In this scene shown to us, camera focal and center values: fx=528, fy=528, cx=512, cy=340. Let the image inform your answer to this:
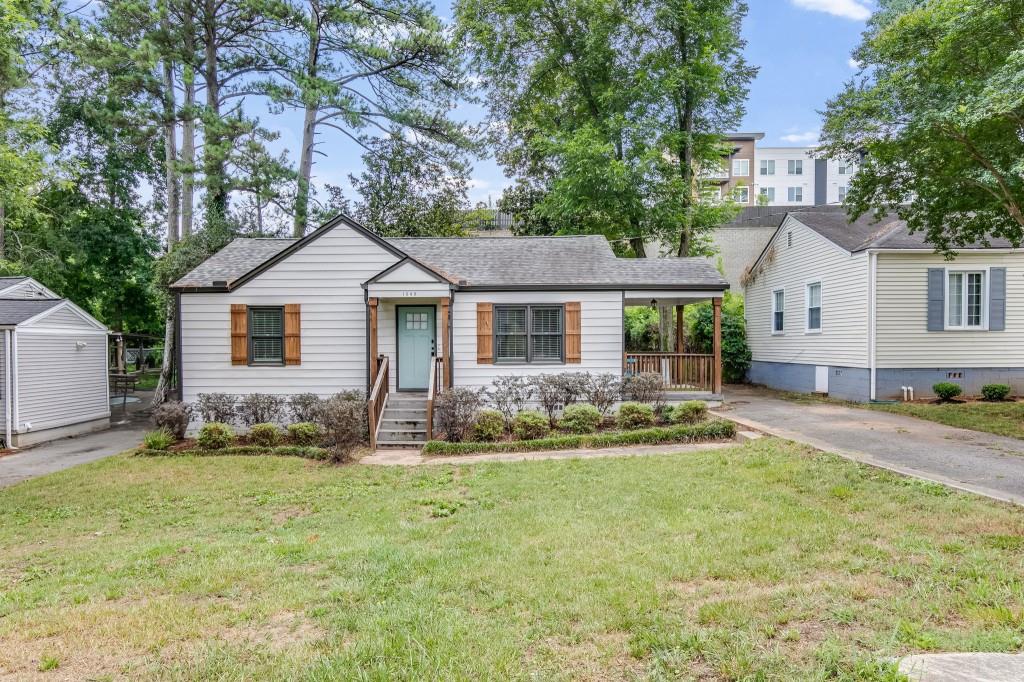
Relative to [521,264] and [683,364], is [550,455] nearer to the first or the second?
[683,364]

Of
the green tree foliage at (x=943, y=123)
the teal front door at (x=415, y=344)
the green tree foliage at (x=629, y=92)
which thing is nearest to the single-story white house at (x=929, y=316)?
the green tree foliage at (x=943, y=123)

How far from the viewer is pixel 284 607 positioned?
3.58 meters

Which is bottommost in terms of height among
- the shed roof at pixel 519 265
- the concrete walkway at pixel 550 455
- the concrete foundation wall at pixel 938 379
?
the concrete walkway at pixel 550 455

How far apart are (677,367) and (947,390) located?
21.2 feet

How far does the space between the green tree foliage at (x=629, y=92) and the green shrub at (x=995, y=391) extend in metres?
8.85

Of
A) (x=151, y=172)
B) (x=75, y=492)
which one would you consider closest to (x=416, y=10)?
(x=151, y=172)

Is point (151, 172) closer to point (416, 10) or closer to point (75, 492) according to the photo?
point (416, 10)

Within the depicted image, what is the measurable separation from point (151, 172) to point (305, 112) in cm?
792

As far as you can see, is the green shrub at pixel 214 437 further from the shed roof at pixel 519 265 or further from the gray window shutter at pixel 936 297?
the gray window shutter at pixel 936 297

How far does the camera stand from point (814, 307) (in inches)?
614

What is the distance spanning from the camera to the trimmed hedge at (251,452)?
9422mm

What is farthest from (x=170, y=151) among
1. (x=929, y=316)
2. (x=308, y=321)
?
(x=929, y=316)

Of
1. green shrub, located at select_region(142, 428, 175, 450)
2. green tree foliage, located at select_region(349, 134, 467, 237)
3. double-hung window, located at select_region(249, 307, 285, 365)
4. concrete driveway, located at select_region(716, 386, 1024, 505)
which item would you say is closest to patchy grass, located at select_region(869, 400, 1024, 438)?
concrete driveway, located at select_region(716, 386, 1024, 505)

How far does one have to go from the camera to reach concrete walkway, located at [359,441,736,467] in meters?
8.46
